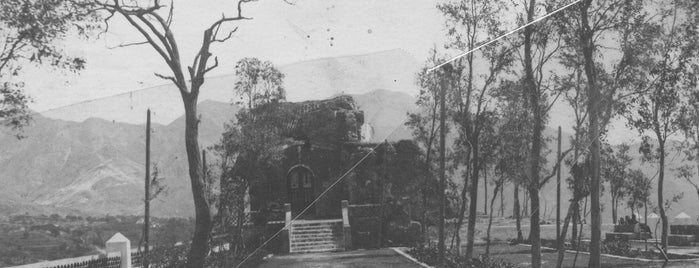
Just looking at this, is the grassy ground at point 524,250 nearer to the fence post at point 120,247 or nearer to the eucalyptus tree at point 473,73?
the eucalyptus tree at point 473,73

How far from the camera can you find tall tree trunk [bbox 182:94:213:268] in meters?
12.1

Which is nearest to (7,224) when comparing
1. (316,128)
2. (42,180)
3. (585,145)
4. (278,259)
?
(42,180)

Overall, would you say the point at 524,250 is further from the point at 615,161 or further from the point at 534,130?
the point at 615,161

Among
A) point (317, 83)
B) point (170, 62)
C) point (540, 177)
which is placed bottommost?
point (540, 177)

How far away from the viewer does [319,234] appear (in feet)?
71.5

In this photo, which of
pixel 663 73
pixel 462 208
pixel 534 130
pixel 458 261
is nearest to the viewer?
pixel 663 73

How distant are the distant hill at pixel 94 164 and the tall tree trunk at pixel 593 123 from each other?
356 inches

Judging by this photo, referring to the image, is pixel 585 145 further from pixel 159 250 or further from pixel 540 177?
pixel 159 250

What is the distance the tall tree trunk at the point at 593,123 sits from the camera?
3679 mm

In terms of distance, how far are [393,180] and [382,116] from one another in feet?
65.9

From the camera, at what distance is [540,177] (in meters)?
8.48

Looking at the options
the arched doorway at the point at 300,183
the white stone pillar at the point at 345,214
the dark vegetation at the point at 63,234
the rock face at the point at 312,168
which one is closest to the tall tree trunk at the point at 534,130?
the white stone pillar at the point at 345,214

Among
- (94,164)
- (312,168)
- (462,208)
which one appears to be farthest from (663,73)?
(94,164)

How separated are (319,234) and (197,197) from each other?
899 centimetres
